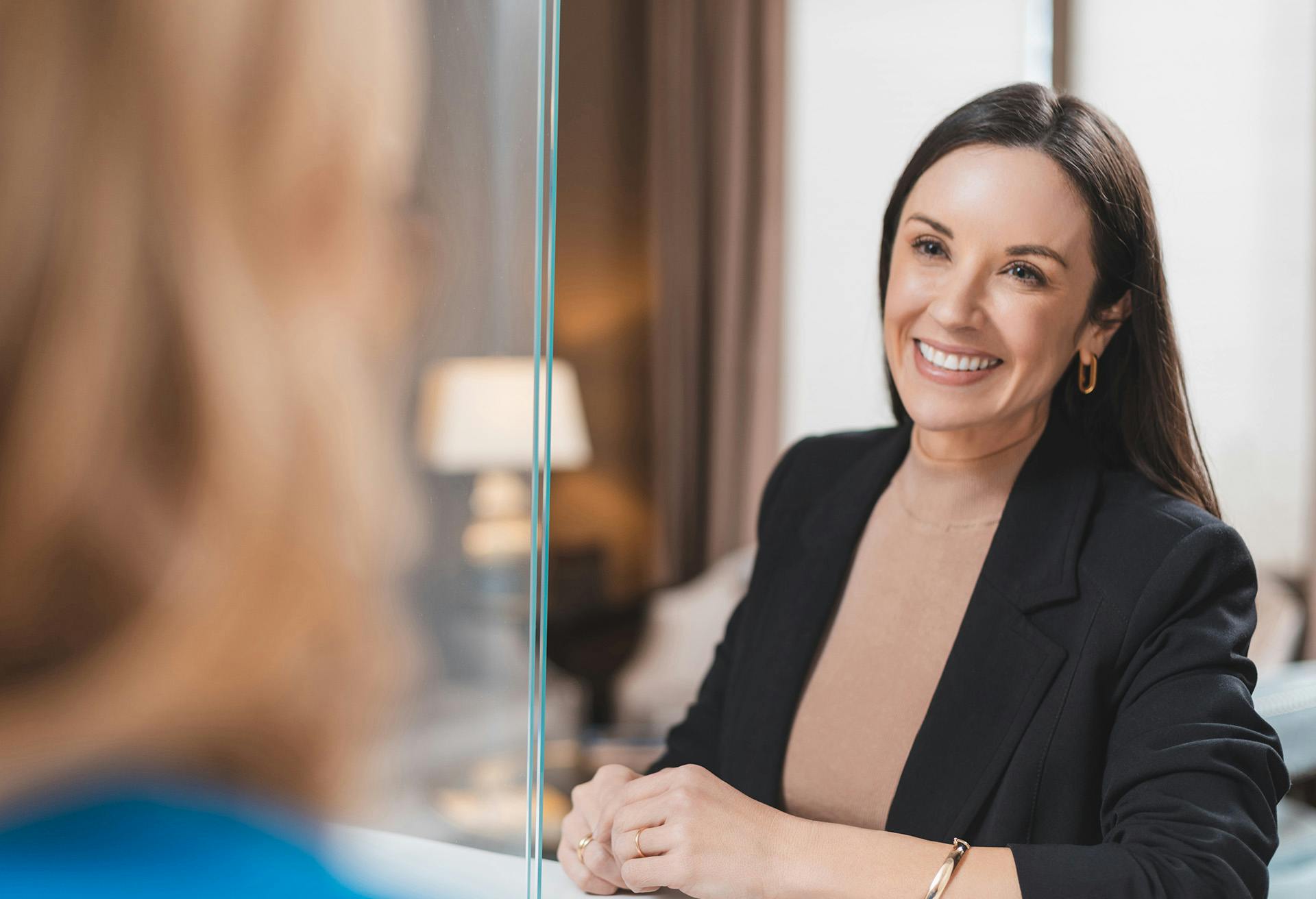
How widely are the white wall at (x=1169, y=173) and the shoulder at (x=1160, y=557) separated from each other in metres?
1.58

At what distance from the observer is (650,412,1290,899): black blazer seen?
1.77ft

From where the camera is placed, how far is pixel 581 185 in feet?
9.25

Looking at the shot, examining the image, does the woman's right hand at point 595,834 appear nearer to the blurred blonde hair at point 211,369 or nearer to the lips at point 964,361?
the blurred blonde hair at point 211,369

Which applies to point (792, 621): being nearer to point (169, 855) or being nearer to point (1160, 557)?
point (1160, 557)

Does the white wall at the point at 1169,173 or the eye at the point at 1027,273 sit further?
the white wall at the point at 1169,173

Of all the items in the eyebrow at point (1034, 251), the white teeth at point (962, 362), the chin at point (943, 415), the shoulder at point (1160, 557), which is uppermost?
the eyebrow at point (1034, 251)

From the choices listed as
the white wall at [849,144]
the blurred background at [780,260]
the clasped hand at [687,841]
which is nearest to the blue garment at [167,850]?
the clasped hand at [687,841]

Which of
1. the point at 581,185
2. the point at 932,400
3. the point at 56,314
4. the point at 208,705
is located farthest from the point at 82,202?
the point at 581,185

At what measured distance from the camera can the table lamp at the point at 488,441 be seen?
→ 38cm

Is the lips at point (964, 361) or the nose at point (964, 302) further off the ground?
the nose at point (964, 302)

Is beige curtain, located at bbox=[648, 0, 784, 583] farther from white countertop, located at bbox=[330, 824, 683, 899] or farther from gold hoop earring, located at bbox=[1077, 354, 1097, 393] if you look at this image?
white countertop, located at bbox=[330, 824, 683, 899]

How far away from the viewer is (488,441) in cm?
46

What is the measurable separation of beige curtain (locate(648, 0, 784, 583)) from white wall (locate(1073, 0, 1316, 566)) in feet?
2.69

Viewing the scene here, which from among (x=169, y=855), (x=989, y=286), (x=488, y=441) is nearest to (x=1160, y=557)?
(x=989, y=286)
